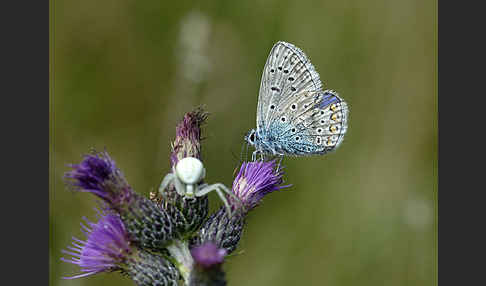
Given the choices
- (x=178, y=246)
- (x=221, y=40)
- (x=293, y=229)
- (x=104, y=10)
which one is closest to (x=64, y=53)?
(x=104, y=10)

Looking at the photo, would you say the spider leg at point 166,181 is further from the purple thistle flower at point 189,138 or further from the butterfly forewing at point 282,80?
the butterfly forewing at point 282,80

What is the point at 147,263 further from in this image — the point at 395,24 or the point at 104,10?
the point at 395,24

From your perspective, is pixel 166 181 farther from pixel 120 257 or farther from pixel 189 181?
pixel 120 257

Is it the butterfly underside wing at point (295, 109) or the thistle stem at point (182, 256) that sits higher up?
the butterfly underside wing at point (295, 109)

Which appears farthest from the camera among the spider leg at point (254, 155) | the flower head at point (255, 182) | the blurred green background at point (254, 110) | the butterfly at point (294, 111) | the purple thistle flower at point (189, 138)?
the blurred green background at point (254, 110)

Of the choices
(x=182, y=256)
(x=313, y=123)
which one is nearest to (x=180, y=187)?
(x=182, y=256)

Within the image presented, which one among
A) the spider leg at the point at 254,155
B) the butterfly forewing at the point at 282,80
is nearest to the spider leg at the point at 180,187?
the spider leg at the point at 254,155
